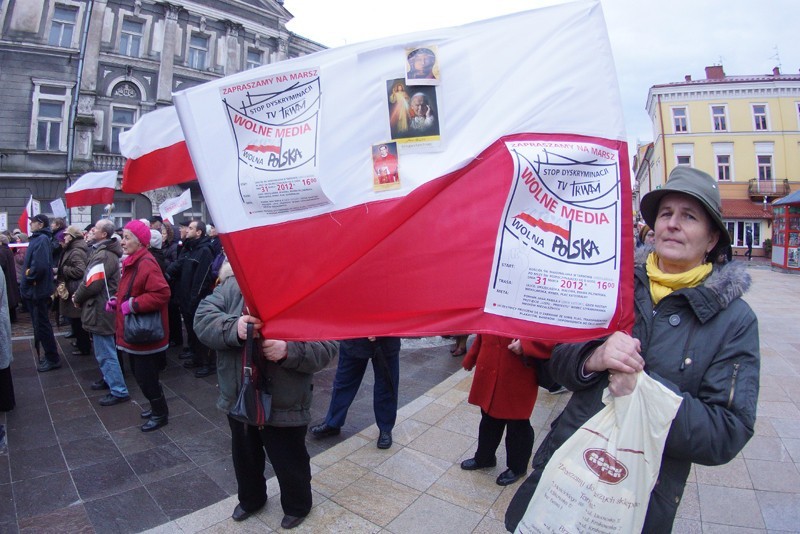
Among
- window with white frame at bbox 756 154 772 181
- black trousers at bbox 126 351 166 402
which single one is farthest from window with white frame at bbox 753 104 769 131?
black trousers at bbox 126 351 166 402

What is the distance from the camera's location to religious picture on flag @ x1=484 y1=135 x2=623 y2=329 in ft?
4.90

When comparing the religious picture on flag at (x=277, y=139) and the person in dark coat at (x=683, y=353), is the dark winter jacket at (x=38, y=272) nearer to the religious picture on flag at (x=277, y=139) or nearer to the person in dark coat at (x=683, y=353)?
the religious picture on flag at (x=277, y=139)

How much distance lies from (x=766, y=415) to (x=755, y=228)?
36.0 m

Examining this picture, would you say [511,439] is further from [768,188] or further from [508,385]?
[768,188]

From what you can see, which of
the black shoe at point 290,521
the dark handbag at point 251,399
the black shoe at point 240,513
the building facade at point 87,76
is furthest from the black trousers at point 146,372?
the building facade at point 87,76

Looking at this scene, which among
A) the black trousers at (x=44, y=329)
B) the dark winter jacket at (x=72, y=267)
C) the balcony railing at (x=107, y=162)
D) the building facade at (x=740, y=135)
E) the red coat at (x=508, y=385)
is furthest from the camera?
the building facade at (x=740, y=135)

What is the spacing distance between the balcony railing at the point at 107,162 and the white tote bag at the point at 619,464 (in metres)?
23.7

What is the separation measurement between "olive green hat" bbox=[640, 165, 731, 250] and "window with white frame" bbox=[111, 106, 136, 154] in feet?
80.8

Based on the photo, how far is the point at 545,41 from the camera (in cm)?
155

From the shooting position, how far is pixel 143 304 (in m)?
4.30

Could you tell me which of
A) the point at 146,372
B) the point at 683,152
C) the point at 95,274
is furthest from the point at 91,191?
the point at 683,152

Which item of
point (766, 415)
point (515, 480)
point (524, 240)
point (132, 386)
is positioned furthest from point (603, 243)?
point (132, 386)

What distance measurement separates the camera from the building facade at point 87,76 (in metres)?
19.5

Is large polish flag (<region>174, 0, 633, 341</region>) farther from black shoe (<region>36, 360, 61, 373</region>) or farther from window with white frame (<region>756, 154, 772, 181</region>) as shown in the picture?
window with white frame (<region>756, 154, 772, 181</region>)
